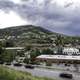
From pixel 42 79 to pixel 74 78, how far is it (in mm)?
12403

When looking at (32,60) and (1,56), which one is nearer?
(1,56)

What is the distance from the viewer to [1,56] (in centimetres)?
12444

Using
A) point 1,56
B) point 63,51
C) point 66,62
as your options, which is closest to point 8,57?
point 1,56

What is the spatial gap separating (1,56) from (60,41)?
59.0 m

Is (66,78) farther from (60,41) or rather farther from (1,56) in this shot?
(60,41)

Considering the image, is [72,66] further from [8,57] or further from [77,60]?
[8,57]

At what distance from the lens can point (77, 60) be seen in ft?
354

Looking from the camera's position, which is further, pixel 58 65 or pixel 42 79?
pixel 58 65

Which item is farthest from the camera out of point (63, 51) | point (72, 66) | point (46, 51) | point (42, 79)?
point (63, 51)

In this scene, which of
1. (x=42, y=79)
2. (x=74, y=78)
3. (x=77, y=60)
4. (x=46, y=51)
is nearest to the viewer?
(x=42, y=79)

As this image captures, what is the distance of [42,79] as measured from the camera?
67250 millimetres

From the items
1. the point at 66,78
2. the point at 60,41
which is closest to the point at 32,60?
the point at 60,41

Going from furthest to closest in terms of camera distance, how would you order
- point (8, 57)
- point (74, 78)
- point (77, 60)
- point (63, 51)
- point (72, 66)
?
point (63, 51)
point (8, 57)
point (72, 66)
point (77, 60)
point (74, 78)

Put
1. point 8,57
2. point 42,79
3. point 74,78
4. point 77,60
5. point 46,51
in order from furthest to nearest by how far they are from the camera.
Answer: point 46,51 < point 8,57 < point 77,60 < point 74,78 < point 42,79
